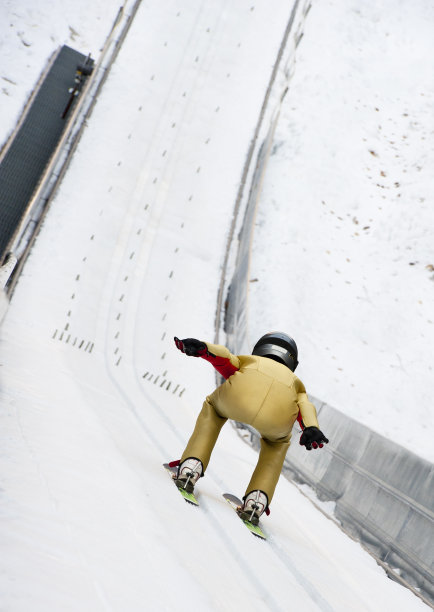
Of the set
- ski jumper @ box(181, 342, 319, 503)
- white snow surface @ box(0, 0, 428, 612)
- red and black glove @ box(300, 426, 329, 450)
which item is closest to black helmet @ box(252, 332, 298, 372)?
ski jumper @ box(181, 342, 319, 503)

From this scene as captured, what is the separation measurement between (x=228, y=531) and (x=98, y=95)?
1564 centimetres

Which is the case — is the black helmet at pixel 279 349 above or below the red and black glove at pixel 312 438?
above

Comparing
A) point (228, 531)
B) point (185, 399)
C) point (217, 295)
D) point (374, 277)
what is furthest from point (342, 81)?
point (228, 531)

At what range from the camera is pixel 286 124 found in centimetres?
2194

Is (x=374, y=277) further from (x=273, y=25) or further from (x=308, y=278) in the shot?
(x=273, y=25)

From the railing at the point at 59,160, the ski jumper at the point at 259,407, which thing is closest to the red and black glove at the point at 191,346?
the ski jumper at the point at 259,407

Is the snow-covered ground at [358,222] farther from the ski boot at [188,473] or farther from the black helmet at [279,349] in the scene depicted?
the ski boot at [188,473]

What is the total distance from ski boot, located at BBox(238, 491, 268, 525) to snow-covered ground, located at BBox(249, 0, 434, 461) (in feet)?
28.4

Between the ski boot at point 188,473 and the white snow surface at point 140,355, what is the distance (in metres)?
0.14

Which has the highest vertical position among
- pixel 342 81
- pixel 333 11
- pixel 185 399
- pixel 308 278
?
pixel 333 11

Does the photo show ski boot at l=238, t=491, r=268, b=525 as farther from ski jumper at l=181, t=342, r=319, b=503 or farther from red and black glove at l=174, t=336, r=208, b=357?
red and black glove at l=174, t=336, r=208, b=357

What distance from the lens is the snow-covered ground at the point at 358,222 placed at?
45.8ft

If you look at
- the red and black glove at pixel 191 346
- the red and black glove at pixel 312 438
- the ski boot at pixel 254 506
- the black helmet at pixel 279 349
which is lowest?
the ski boot at pixel 254 506

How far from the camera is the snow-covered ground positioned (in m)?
14.0
